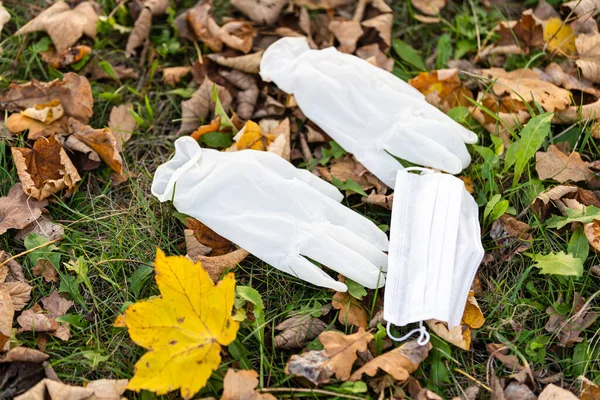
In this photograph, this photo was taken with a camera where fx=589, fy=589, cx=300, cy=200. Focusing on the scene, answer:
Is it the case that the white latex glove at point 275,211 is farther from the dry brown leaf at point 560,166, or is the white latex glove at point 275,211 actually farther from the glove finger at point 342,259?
the dry brown leaf at point 560,166

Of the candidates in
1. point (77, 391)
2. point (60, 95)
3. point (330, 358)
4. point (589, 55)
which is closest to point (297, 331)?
point (330, 358)

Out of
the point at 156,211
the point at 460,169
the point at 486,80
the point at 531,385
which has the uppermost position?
the point at 486,80

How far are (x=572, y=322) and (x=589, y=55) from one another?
4.55 feet

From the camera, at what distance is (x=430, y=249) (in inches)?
90.9

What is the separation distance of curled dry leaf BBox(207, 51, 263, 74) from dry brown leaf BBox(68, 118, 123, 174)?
0.69 meters

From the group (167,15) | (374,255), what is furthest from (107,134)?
(374,255)

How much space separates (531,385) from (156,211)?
1.68 metres

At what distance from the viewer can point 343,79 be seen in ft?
9.18

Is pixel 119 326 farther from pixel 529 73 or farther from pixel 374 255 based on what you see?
pixel 529 73

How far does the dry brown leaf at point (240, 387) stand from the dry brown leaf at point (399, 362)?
1.14ft

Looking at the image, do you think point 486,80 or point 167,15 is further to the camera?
point 167,15

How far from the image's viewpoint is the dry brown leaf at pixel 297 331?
225cm

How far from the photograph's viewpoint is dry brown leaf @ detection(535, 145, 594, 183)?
2557 mm

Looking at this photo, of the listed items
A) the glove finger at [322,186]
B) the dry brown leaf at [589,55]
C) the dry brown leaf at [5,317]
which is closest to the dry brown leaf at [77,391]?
the dry brown leaf at [5,317]
